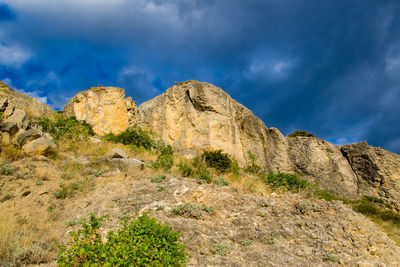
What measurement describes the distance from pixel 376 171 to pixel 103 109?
20.4 metres

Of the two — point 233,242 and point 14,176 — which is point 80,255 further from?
point 14,176

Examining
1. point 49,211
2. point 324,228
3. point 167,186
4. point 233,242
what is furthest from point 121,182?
point 324,228

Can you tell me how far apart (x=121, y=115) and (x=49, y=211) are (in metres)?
12.7

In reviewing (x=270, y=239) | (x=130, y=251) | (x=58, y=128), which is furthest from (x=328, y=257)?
(x=58, y=128)

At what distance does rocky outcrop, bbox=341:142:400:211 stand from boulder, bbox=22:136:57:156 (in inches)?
770

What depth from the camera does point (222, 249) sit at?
4.21m

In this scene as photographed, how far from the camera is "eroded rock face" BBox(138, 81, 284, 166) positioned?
1772 cm

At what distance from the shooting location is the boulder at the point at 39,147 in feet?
26.1

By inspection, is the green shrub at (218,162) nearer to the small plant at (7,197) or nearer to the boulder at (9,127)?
the small plant at (7,197)

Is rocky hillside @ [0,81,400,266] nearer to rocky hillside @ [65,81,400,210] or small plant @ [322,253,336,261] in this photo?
small plant @ [322,253,336,261]

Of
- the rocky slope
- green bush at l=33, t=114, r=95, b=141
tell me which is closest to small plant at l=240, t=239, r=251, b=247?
the rocky slope

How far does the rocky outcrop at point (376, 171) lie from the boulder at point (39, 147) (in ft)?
64.2

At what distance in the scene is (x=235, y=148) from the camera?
18672 millimetres

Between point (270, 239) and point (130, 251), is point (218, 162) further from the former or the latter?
point (130, 251)
